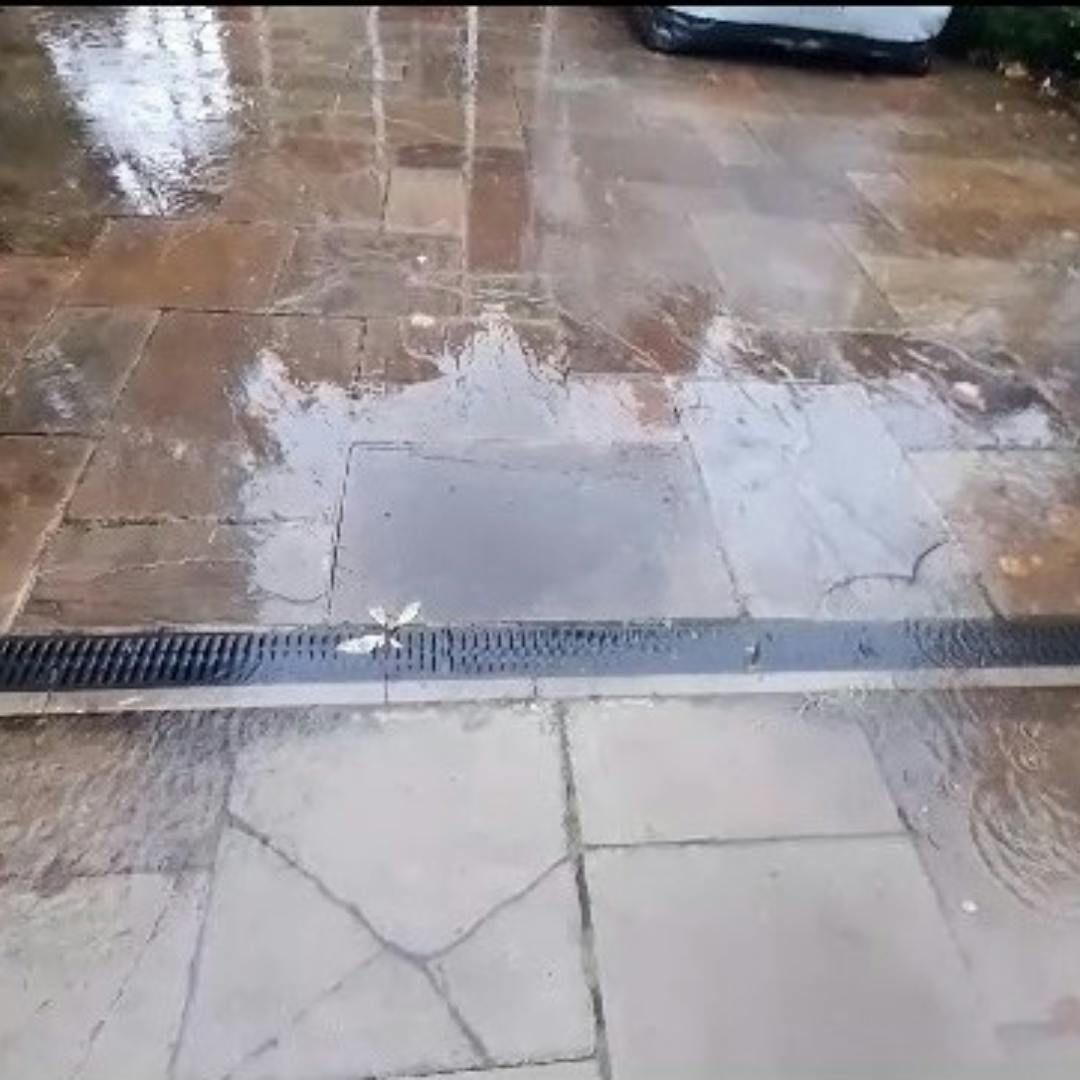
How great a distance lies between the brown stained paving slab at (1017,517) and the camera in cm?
252

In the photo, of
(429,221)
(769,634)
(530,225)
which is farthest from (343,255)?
(769,634)

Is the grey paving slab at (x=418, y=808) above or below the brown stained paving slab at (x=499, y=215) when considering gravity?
above

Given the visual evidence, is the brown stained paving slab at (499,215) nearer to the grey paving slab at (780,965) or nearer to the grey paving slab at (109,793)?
the grey paving slab at (109,793)

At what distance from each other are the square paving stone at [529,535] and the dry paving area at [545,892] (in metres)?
0.33

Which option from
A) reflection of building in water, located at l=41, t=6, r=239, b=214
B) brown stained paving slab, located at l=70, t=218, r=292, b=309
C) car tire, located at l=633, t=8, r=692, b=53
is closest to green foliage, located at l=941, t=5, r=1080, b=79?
car tire, located at l=633, t=8, r=692, b=53

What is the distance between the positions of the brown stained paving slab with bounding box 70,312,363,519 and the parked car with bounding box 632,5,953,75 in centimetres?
374

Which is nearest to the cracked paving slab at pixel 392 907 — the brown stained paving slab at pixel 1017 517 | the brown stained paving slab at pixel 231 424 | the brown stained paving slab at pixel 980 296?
the brown stained paving slab at pixel 231 424

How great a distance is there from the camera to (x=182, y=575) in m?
2.36

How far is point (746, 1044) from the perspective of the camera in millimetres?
1590

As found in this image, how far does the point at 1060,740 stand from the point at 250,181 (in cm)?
360

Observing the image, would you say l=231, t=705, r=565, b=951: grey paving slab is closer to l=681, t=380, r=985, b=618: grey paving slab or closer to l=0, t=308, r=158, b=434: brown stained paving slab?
l=681, t=380, r=985, b=618: grey paving slab

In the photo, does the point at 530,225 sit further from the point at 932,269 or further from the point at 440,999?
the point at 440,999

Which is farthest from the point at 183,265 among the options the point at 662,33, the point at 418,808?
the point at 662,33

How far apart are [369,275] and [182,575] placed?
162 cm
